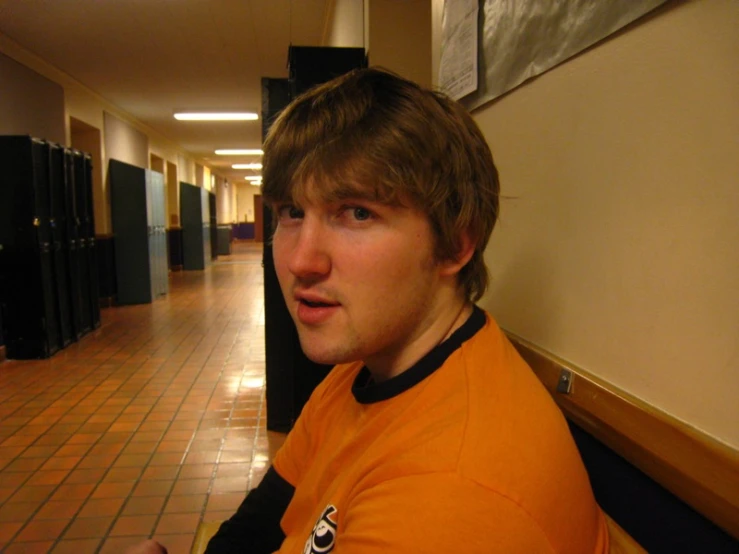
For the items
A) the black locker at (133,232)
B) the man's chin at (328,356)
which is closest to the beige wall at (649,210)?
the man's chin at (328,356)

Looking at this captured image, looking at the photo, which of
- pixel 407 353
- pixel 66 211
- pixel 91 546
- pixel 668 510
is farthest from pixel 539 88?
pixel 66 211

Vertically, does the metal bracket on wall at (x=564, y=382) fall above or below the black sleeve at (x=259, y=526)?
above

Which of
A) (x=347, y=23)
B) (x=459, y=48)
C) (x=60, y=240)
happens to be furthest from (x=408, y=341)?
(x=60, y=240)

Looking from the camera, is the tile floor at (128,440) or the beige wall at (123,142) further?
the beige wall at (123,142)

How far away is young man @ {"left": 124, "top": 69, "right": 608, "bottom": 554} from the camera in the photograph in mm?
535

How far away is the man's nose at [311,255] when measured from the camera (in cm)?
74

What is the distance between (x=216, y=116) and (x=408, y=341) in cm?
949

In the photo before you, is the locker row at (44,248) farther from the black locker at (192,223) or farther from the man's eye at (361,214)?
the black locker at (192,223)

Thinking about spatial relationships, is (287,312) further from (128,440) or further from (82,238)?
(82,238)

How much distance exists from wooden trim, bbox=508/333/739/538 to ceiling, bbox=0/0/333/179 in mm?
4807

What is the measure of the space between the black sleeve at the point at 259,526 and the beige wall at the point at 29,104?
5341 mm

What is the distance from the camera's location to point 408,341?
0.79 meters

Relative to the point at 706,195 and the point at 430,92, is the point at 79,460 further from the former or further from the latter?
the point at 706,195

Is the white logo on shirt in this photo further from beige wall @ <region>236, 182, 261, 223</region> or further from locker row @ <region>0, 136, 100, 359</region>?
beige wall @ <region>236, 182, 261, 223</region>
